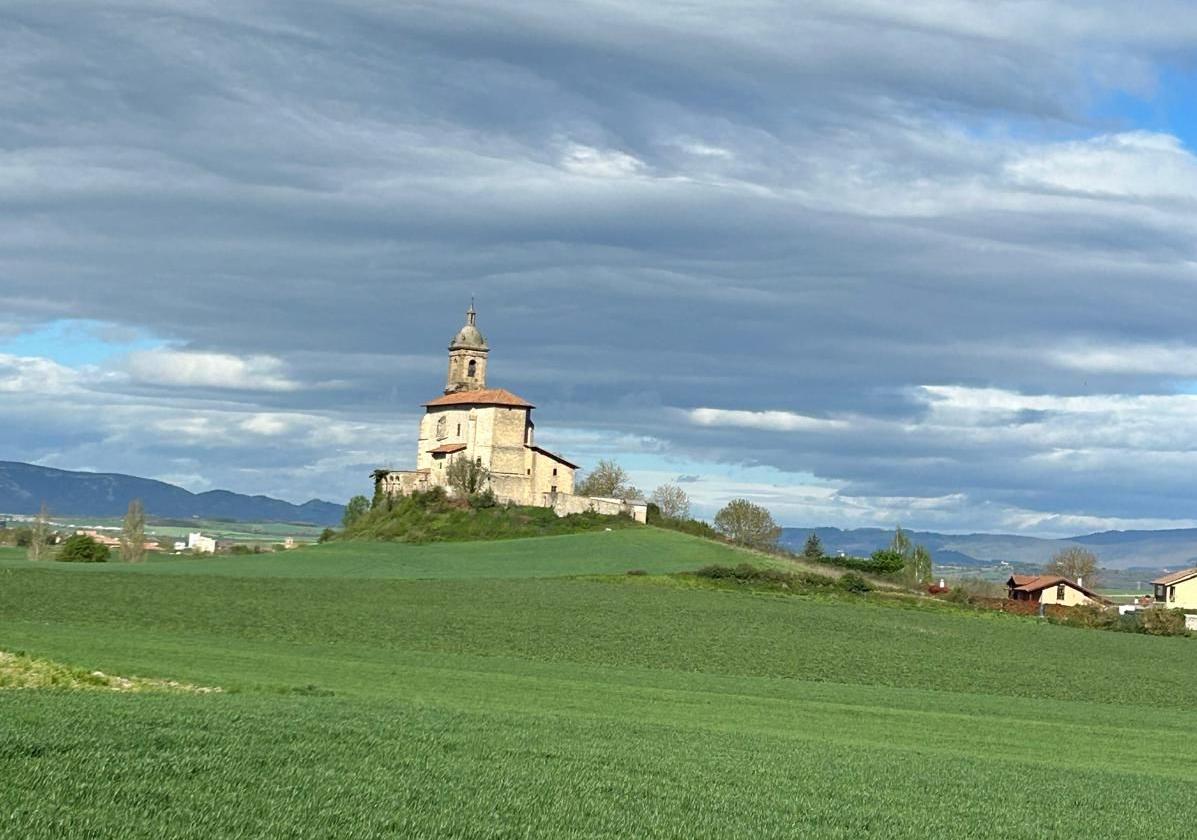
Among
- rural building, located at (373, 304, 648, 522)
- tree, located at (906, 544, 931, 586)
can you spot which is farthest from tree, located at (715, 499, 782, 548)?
rural building, located at (373, 304, 648, 522)

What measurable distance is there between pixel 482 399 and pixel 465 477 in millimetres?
9373

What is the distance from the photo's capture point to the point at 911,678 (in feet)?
169

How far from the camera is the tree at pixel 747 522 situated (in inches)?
6781

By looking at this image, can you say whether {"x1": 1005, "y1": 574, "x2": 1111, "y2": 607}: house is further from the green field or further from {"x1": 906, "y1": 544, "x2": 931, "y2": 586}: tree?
the green field

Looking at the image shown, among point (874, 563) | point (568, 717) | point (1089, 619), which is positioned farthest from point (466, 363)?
point (568, 717)

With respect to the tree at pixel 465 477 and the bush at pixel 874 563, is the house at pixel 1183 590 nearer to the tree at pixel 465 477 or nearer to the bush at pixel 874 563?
the bush at pixel 874 563

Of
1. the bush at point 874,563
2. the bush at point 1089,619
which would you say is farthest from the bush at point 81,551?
the bush at point 1089,619

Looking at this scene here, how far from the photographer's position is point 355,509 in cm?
16562

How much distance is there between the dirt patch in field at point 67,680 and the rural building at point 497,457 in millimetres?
97816

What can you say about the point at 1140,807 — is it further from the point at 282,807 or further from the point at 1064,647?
the point at 1064,647

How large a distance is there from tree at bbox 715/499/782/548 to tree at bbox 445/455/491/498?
48.7 meters

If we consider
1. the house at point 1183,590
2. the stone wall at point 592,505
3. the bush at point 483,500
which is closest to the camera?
the bush at point 483,500

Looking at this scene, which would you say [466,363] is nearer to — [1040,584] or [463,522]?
[463,522]

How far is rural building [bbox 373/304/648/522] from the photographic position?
131 m
